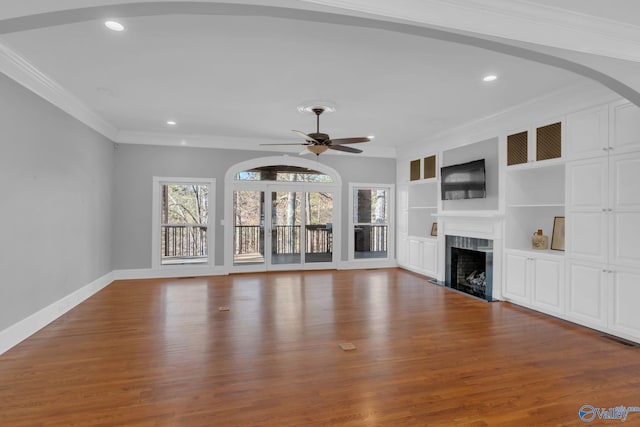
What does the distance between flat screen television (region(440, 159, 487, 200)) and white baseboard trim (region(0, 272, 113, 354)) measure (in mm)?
6416

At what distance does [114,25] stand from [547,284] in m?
5.72

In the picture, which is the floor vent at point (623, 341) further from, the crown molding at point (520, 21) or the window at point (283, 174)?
the window at point (283, 174)

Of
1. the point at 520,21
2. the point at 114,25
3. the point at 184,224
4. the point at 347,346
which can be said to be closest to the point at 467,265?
the point at 347,346

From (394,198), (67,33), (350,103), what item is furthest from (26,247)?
(394,198)

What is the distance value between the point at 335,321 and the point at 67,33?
4.06 m

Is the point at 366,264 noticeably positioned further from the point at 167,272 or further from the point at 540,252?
the point at 167,272

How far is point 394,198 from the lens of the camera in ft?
28.3

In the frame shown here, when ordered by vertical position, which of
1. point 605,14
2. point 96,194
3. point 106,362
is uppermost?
point 605,14

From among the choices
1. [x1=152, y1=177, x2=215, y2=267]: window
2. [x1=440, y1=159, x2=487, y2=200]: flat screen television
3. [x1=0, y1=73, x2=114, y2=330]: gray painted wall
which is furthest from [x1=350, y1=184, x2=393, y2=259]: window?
[x1=0, y1=73, x2=114, y2=330]: gray painted wall

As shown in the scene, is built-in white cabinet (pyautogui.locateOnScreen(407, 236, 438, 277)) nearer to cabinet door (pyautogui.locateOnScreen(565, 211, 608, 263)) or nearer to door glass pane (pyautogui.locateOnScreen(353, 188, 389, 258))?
door glass pane (pyautogui.locateOnScreen(353, 188, 389, 258))

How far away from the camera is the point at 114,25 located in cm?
285

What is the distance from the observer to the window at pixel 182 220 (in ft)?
23.6

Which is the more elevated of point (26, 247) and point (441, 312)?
point (26, 247)

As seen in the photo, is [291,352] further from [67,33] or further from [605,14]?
[605,14]
